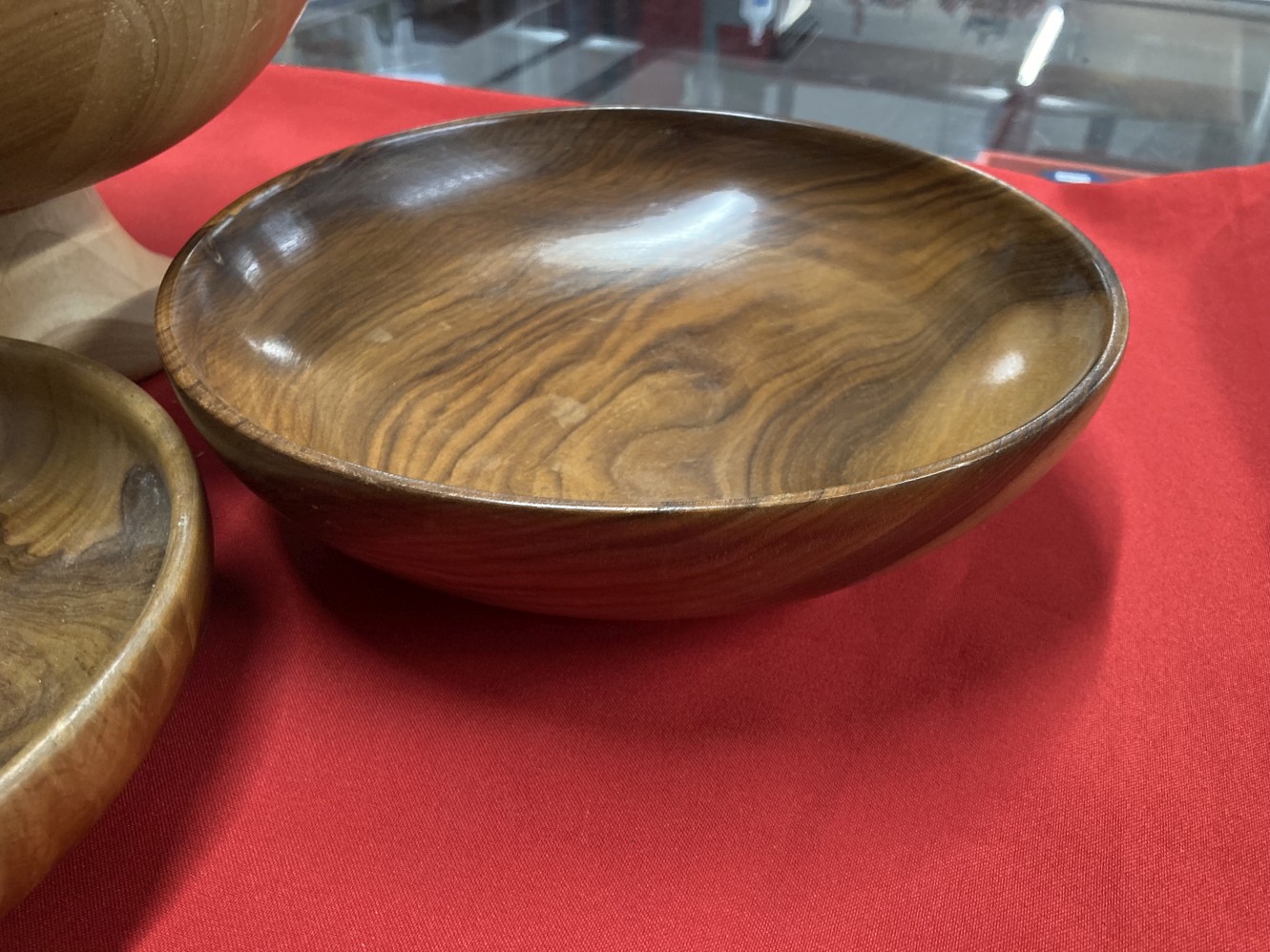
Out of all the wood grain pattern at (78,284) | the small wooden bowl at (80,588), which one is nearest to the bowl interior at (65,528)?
the small wooden bowl at (80,588)

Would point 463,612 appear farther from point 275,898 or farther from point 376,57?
point 376,57

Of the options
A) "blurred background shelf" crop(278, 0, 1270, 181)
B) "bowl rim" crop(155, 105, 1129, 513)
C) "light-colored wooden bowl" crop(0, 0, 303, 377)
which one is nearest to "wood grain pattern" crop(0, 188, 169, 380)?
"light-colored wooden bowl" crop(0, 0, 303, 377)

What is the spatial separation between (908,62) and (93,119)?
858mm

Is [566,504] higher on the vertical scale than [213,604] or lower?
higher

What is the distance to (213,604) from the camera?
434 mm

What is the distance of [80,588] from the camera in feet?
1.24

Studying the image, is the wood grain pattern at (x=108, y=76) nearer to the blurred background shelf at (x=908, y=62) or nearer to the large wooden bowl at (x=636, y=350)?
Answer: the large wooden bowl at (x=636, y=350)

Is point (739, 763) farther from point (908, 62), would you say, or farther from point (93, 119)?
point (908, 62)

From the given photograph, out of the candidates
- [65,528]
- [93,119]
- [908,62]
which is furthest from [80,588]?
[908,62]

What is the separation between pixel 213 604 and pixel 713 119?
0.37 meters

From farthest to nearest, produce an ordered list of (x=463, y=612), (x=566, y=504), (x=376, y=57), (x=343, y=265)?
(x=376, y=57)
(x=343, y=265)
(x=463, y=612)
(x=566, y=504)

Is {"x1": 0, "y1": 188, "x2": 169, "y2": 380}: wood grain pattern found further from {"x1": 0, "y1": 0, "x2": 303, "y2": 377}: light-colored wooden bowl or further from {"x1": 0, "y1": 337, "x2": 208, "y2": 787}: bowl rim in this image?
{"x1": 0, "y1": 337, "x2": 208, "y2": 787}: bowl rim

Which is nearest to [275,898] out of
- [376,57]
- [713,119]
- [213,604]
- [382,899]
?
[382,899]

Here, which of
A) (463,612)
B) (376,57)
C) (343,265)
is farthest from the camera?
(376,57)
